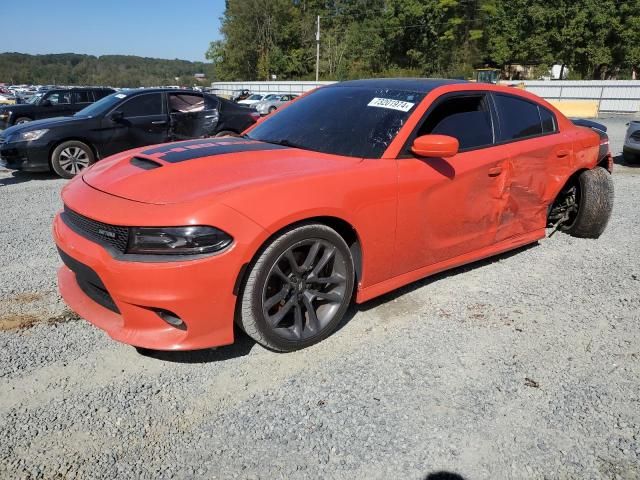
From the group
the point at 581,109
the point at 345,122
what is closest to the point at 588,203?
the point at 345,122

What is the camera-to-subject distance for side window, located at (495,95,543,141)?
3734 millimetres

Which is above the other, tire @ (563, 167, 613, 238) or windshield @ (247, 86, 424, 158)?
windshield @ (247, 86, 424, 158)

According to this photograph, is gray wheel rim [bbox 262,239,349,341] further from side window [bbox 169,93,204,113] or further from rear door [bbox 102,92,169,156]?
side window [bbox 169,93,204,113]

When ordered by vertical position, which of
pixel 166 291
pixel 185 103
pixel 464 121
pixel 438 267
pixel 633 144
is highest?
pixel 185 103

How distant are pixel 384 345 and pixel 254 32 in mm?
82098

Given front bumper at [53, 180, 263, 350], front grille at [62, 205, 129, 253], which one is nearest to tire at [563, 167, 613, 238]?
front bumper at [53, 180, 263, 350]

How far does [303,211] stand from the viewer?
2.54m

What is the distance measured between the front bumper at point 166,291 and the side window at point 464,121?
1.58m

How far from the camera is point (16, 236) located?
15.7ft

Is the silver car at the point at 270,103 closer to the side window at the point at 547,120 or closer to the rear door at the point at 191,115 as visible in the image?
the rear door at the point at 191,115

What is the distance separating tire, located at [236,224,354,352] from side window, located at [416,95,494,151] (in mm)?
1046

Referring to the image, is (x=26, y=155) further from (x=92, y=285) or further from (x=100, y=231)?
(x=100, y=231)

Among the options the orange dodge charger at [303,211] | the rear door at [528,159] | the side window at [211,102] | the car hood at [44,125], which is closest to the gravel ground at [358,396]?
the orange dodge charger at [303,211]

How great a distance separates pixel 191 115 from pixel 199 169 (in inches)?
255
